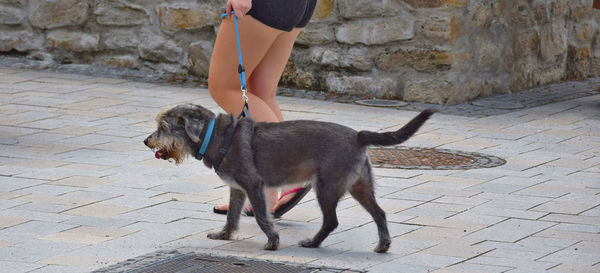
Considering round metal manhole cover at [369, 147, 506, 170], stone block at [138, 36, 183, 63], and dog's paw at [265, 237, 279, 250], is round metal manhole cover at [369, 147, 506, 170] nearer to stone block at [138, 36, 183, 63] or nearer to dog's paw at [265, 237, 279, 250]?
dog's paw at [265, 237, 279, 250]

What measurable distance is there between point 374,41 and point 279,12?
4.18m

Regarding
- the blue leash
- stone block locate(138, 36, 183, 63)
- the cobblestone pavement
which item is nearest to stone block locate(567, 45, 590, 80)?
the cobblestone pavement

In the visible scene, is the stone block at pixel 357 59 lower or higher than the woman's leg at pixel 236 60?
lower

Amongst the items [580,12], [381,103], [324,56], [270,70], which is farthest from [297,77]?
[270,70]

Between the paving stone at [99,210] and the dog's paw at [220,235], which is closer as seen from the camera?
the dog's paw at [220,235]

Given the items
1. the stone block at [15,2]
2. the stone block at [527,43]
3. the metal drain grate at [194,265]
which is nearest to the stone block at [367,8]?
the stone block at [527,43]

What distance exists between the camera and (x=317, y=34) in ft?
31.0

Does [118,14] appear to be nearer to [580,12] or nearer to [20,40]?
[20,40]

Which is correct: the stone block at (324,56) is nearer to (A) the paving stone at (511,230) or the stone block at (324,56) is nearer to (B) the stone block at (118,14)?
(B) the stone block at (118,14)

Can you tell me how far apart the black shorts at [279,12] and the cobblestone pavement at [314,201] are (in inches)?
41.0

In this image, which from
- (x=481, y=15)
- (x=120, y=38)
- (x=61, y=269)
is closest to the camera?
(x=61, y=269)

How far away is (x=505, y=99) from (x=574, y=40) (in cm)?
188

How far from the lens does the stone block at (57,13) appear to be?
10.3 meters

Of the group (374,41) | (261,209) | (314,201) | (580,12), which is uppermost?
(580,12)
